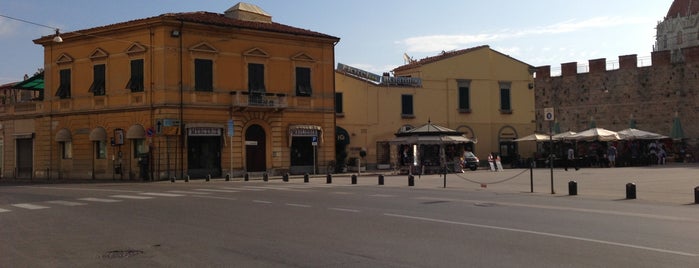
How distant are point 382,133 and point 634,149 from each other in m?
18.8

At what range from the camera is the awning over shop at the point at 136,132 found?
35.8 m

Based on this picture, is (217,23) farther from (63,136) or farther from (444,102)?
(444,102)

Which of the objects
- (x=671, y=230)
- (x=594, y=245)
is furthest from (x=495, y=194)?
(x=594, y=245)

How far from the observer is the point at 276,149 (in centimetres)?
3906

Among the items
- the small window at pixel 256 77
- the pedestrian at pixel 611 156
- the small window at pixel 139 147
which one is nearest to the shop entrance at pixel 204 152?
the small window at pixel 139 147

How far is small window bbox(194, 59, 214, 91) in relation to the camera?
120 ft

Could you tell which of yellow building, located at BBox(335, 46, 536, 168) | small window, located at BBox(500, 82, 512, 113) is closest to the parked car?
yellow building, located at BBox(335, 46, 536, 168)

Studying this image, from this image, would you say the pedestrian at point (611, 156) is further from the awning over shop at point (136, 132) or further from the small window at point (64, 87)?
the small window at point (64, 87)

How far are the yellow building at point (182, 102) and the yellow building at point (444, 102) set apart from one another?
6027 millimetres

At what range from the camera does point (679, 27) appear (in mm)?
83625

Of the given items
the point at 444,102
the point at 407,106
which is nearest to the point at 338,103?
the point at 407,106

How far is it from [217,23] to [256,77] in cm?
394

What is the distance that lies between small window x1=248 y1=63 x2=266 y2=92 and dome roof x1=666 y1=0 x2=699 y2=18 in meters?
67.5

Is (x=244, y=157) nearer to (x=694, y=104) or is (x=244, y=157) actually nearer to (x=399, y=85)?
(x=399, y=85)
